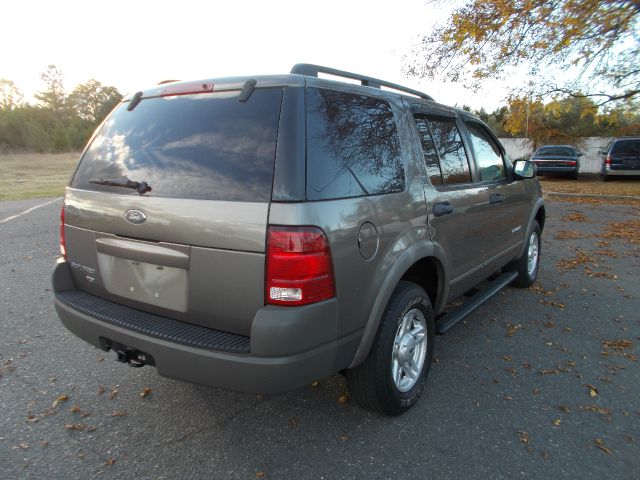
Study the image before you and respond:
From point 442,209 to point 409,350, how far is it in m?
0.93

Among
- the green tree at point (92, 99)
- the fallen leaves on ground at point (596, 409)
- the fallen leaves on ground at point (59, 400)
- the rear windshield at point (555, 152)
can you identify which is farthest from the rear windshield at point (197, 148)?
the green tree at point (92, 99)

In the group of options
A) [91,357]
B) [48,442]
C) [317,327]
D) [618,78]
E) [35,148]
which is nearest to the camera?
[317,327]

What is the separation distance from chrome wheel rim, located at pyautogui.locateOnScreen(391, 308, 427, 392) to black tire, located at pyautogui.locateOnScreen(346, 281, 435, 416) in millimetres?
18

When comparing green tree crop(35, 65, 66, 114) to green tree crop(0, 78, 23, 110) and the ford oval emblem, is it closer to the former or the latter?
green tree crop(0, 78, 23, 110)

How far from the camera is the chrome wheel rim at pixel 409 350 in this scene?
268 cm

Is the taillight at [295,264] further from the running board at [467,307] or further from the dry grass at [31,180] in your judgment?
the dry grass at [31,180]

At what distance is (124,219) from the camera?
2363mm

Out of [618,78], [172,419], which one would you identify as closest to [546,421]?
[172,419]

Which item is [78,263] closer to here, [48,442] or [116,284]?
[116,284]

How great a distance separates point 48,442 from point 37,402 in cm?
48

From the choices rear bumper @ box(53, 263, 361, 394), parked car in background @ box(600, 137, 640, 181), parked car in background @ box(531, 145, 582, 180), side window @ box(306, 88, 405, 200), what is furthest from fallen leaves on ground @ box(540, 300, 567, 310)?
parked car in background @ box(531, 145, 582, 180)

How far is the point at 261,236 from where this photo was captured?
2012mm

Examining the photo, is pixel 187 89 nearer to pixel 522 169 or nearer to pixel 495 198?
pixel 495 198

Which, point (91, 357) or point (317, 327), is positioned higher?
point (317, 327)
